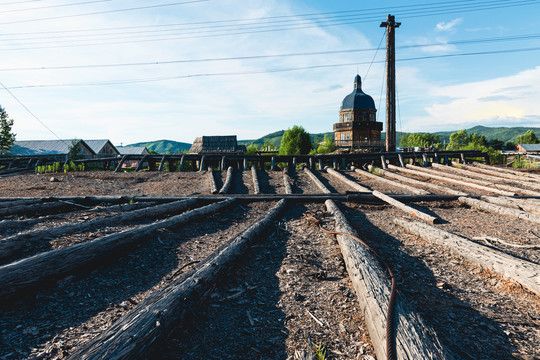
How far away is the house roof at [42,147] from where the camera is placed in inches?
1826

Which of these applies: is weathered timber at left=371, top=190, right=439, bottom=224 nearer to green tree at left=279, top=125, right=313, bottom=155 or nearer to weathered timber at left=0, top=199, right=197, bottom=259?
weathered timber at left=0, top=199, right=197, bottom=259

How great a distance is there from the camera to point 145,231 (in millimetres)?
4645

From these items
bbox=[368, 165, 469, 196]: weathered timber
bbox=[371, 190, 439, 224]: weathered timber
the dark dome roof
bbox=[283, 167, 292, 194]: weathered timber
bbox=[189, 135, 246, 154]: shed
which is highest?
the dark dome roof

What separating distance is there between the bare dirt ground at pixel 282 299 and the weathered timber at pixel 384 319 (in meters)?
0.17

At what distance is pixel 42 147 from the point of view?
158 ft

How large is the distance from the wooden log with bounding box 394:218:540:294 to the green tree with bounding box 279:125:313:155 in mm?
41424

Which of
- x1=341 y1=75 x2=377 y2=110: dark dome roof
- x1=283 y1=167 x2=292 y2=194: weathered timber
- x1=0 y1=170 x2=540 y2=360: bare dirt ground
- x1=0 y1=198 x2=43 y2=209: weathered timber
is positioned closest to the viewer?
x1=0 y1=170 x2=540 y2=360: bare dirt ground

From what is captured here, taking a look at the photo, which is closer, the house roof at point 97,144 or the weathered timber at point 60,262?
the weathered timber at point 60,262

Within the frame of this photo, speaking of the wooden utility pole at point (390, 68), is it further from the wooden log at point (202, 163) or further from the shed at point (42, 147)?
the shed at point (42, 147)

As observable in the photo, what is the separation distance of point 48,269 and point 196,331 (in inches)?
75.9

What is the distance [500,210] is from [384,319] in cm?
553

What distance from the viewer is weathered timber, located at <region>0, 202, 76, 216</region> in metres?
5.93

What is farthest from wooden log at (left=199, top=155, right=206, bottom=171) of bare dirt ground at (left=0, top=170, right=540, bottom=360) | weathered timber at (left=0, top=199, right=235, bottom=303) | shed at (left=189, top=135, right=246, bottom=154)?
shed at (left=189, top=135, right=246, bottom=154)

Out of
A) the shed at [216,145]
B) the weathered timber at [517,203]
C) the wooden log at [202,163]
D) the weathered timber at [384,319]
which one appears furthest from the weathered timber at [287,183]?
the shed at [216,145]
